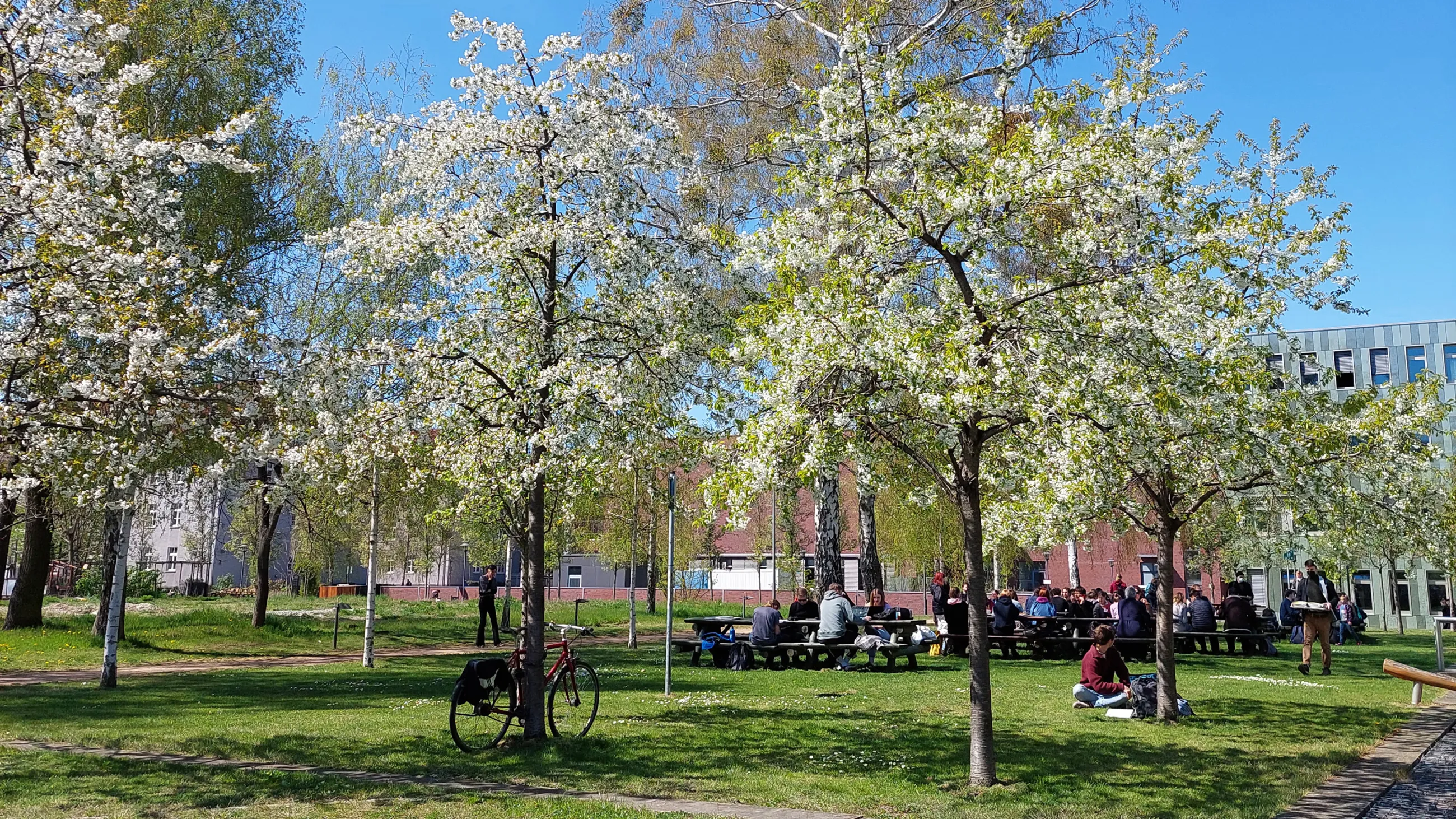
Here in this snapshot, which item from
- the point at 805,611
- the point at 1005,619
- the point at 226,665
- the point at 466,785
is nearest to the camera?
the point at 466,785

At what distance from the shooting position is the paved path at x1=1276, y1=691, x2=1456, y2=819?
741cm

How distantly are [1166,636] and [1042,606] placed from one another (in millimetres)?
10211

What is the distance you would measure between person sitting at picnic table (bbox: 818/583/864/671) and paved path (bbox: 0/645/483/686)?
8373 mm

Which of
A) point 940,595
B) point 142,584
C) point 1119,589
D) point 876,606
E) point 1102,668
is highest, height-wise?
point 1119,589

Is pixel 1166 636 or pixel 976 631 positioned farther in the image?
pixel 1166 636

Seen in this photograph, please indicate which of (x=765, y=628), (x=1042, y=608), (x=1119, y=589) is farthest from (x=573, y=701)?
(x=1119, y=589)

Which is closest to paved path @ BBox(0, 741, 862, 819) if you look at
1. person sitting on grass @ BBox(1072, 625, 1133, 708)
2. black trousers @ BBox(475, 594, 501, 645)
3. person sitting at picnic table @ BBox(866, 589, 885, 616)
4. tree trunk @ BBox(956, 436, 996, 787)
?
tree trunk @ BBox(956, 436, 996, 787)

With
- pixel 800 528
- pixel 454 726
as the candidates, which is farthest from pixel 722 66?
pixel 800 528

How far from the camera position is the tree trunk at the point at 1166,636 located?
11570mm

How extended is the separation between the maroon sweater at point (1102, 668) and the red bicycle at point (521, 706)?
5.86 metres

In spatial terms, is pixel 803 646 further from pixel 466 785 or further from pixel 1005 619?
pixel 466 785

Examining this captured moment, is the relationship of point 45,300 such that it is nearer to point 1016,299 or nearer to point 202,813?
point 202,813

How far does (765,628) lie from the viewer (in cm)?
1842

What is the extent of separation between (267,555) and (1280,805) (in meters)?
24.4
